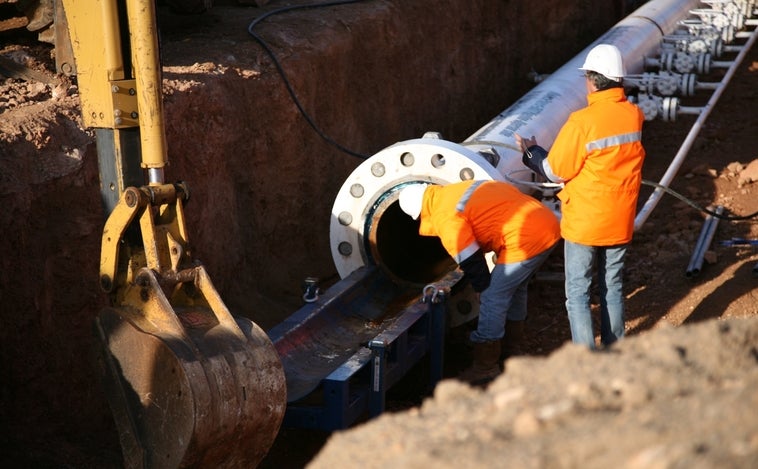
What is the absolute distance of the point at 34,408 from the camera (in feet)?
18.6

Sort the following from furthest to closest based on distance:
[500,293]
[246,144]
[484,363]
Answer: [246,144] < [484,363] < [500,293]

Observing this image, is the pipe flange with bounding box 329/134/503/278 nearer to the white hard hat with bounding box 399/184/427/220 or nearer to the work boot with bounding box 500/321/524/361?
the white hard hat with bounding box 399/184/427/220

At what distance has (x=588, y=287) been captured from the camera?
6285mm

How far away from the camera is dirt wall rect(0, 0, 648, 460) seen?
5637mm

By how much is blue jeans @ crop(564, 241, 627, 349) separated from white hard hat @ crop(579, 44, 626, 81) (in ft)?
3.40

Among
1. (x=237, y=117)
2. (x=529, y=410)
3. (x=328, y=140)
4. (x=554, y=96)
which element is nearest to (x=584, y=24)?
(x=554, y=96)

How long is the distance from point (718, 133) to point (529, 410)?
9.81 m

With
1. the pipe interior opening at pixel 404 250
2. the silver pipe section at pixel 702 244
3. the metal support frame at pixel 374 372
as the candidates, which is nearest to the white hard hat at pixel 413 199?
the pipe interior opening at pixel 404 250

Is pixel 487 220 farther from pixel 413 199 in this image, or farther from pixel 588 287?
pixel 588 287

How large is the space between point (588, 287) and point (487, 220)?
0.75m

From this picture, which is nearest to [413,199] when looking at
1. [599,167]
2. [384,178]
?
[384,178]

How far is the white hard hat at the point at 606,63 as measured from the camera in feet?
19.0

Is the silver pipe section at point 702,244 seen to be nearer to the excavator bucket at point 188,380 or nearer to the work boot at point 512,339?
the work boot at point 512,339

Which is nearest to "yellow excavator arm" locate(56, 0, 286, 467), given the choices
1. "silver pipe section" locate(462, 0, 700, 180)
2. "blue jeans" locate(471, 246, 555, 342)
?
"blue jeans" locate(471, 246, 555, 342)
